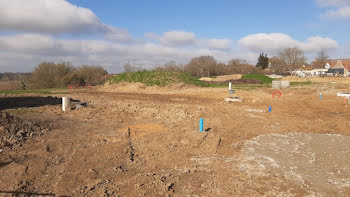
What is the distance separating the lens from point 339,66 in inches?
2486

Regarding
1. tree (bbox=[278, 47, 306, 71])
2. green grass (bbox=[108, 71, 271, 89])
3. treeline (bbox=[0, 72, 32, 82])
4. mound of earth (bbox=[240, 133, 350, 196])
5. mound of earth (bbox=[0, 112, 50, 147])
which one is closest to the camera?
mound of earth (bbox=[240, 133, 350, 196])

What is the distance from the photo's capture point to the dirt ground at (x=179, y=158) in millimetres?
4105

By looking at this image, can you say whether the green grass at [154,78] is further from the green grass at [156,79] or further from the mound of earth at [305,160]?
the mound of earth at [305,160]

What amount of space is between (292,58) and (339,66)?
19.3 m

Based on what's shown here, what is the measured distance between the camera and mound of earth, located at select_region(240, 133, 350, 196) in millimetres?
4297

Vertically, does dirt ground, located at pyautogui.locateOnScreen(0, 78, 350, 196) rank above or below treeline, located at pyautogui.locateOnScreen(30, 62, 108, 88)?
below

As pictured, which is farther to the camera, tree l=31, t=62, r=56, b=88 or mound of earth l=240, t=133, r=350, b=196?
tree l=31, t=62, r=56, b=88

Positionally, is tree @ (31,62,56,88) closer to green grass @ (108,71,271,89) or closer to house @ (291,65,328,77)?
green grass @ (108,71,271,89)

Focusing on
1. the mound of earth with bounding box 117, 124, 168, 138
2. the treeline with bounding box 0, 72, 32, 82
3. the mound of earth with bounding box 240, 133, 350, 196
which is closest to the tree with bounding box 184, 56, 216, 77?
the treeline with bounding box 0, 72, 32, 82

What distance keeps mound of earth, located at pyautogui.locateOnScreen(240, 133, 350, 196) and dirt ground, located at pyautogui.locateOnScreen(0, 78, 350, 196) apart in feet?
0.06

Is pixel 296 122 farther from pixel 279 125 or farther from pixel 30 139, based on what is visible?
pixel 30 139

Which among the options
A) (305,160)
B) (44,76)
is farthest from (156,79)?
(305,160)

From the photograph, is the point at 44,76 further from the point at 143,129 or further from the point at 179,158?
the point at 179,158

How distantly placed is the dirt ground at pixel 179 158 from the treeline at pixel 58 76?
90.3ft
